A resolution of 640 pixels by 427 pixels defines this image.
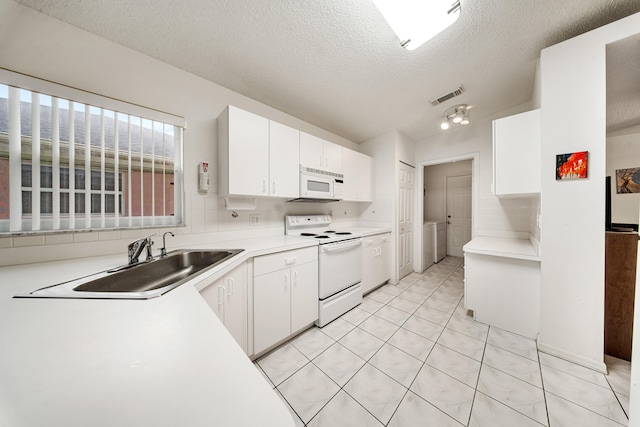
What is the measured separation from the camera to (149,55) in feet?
5.47

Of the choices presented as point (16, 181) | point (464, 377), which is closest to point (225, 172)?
point (16, 181)

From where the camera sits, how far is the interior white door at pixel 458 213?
4477 mm

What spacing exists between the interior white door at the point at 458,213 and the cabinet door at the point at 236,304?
15.7 ft

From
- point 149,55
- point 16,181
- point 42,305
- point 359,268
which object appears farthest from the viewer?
point 359,268

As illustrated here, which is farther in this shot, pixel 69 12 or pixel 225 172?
pixel 225 172

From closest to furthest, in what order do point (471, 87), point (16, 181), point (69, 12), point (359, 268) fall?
point (16, 181), point (69, 12), point (471, 87), point (359, 268)

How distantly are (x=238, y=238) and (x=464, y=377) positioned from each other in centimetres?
218

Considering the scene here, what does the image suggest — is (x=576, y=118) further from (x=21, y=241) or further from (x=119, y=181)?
(x=21, y=241)

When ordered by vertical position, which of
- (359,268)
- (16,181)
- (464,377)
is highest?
(16,181)

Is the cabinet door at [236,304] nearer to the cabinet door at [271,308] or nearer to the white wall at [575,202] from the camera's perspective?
the cabinet door at [271,308]

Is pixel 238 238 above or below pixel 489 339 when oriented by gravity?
above

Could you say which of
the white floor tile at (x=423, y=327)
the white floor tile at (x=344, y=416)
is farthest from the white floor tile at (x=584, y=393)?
the white floor tile at (x=344, y=416)

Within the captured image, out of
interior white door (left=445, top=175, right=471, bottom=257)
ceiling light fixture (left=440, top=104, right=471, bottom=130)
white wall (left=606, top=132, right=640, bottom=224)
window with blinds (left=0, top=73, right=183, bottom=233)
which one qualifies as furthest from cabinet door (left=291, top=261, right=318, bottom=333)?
interior white door (left=445, top=175, right=471, bottom=257)

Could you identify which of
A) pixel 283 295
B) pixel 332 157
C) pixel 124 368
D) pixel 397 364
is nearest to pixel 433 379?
pixel 397 364
